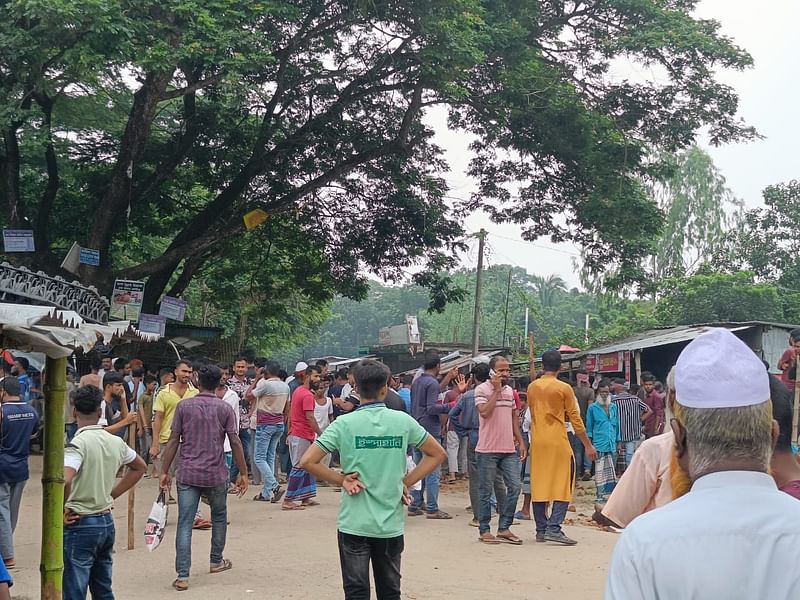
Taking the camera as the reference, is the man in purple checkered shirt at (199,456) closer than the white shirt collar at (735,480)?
No

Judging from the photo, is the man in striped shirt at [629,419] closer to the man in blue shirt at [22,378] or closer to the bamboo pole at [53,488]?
the man in blue shirt at [22,378]

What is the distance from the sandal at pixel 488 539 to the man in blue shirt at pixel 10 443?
4468mm

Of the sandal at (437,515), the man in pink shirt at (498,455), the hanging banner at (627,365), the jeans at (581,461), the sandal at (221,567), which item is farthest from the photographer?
the hanging banner at (627,365)

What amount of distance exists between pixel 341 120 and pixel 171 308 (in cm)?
518

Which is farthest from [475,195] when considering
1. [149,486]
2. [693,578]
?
[693,578]

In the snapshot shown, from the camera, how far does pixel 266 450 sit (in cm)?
1180

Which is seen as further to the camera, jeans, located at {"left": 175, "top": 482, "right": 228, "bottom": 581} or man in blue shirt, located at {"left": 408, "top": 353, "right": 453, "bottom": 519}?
man in blue shirt, located at {"left": 408, "top": 353, "right": 453, "bottom": 519}

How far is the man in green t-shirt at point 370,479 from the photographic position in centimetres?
495

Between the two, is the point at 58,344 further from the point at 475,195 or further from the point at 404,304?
the point at 404,304

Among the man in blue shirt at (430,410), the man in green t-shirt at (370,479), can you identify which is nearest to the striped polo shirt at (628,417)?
the man in blue shirt at (430,410)

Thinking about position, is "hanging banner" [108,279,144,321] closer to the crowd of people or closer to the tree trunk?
the tree trunk

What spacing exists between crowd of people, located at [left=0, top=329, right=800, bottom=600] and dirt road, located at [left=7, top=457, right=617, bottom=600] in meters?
0.30

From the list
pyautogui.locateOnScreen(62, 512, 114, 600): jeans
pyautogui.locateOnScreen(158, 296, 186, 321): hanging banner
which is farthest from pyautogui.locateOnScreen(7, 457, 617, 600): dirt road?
pyautogui.locateOnScreen(158, 296, 186, 321): hanging banner

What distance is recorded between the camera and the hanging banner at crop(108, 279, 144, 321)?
16.4 meters
